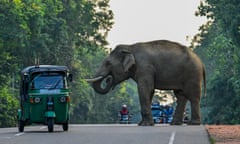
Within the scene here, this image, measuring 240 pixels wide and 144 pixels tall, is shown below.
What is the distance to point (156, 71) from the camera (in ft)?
167

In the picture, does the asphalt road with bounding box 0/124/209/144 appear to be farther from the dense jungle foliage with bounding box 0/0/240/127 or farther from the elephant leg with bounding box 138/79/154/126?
the dense jungle foliage with bounding box 0/0/240/127

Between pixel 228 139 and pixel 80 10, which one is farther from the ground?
pixel 80 10

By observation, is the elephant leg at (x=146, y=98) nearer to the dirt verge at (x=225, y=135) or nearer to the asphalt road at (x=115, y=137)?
the dirt verge at (x=225, y=135)

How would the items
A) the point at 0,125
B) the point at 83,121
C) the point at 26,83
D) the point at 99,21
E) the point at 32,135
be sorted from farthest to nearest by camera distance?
the point at 83,121
the point at 99,21
the point at 0,125
the point at 26,83
the point at 32,135

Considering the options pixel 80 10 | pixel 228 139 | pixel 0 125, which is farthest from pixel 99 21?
pixel 228 139

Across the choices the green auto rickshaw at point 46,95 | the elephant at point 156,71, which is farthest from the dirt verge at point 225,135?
the elephant at point 156,71

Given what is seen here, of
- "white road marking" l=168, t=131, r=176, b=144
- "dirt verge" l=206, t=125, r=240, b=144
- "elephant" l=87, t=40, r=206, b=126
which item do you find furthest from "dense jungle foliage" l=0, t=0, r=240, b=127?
"white road marking" l=168, t=131, r=176, b=144

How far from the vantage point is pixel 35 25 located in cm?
7531

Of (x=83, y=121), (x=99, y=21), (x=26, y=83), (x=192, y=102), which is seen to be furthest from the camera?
(x=83, y=121)

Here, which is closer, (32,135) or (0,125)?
(32,135)

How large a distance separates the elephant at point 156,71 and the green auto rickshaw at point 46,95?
391 inches

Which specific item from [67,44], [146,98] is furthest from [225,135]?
[67,44]

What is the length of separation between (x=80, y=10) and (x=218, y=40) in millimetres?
13377

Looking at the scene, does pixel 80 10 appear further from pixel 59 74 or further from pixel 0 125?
pixel 59 74
